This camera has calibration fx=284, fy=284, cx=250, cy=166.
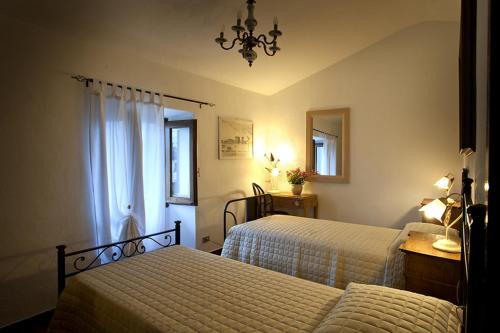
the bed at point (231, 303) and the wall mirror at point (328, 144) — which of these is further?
the wall mirror at point (328, 144)

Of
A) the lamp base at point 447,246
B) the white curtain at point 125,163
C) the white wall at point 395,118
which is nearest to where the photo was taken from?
the lamp base at point 447,246

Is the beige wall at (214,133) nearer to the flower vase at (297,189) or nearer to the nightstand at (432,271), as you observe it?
the flower vase at (297,189)

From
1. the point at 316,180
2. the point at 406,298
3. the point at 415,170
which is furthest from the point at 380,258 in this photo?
the point at 316,180

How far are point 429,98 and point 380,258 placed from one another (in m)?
2.50

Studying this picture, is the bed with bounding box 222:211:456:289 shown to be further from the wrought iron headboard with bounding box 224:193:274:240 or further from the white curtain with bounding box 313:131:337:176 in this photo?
the white curtain with bounding box 313:131:337:176

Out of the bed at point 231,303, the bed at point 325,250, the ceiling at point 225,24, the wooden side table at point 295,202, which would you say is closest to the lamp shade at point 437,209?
the bed at point 325,250

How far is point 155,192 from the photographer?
3.11m

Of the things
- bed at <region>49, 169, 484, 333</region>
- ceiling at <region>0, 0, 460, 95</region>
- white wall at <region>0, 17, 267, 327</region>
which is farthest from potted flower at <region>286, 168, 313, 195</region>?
white wall at <region>0, 17, 267, 327</region>

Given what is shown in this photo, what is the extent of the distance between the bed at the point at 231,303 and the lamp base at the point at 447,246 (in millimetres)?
465

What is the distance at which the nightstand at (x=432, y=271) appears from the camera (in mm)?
1518

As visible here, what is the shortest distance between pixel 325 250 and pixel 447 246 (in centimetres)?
88

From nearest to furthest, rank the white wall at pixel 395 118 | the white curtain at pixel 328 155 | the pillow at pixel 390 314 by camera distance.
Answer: the pillow at pixel 390 314, the white wall at pixel 395 118, the white curtain at pixel 328 155

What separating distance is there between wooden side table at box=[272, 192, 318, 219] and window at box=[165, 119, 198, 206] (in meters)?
1.40

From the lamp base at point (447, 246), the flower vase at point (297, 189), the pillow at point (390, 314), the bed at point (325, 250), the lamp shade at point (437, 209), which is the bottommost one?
the bed at point (325, 250)
